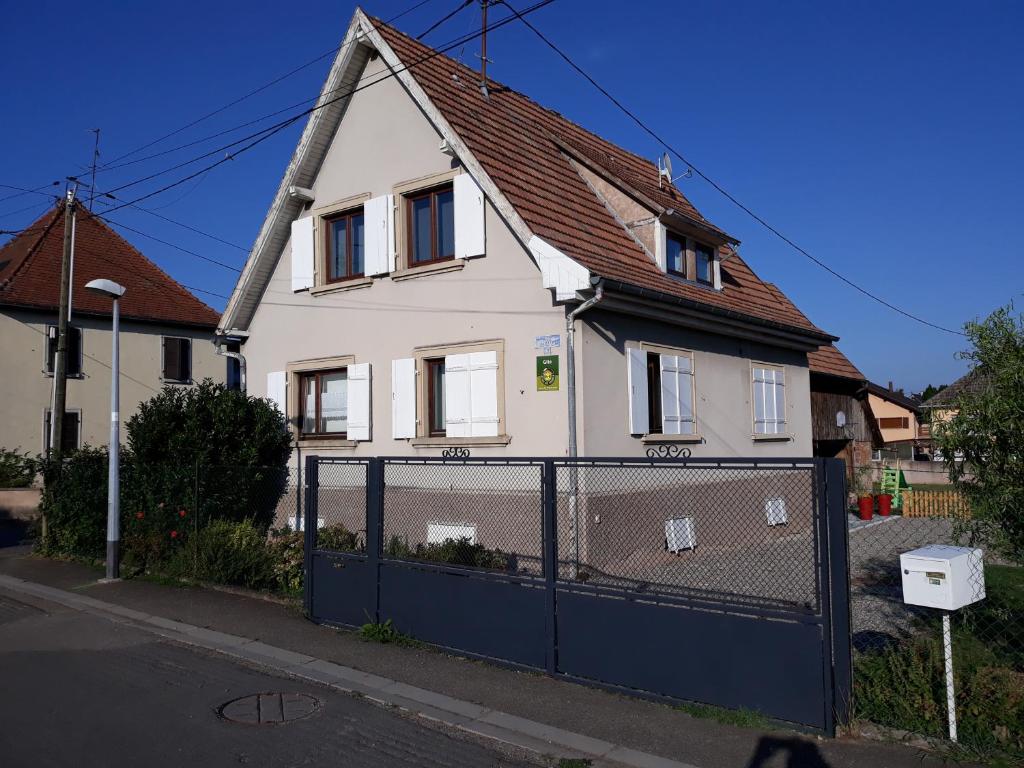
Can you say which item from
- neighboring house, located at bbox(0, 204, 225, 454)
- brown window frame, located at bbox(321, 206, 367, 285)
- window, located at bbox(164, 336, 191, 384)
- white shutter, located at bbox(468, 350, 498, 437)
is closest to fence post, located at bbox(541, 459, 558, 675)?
white shutter, located at bbox(468, 350, 498, 437)

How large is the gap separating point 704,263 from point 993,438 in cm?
1006

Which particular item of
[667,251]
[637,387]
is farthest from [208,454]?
[667,251]

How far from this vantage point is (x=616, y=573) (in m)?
7.48

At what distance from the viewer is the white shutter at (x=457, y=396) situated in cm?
1256

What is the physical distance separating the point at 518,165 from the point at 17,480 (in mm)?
19151

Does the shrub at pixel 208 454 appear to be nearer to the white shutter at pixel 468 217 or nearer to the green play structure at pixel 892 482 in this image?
the white shutter at pixel 468 217

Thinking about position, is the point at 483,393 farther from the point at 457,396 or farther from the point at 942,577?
the point at 942,577

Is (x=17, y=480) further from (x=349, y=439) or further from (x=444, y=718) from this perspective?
(x=444, y=718)

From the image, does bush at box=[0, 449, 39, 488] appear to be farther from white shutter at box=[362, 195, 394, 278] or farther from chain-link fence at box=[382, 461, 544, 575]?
chain-link fence at box=[382, 461, 544, 575]

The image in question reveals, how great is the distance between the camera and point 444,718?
629 cm

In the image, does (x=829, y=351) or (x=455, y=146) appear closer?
(x=455, y=146)

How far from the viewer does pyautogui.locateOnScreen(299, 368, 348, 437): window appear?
48.4ft

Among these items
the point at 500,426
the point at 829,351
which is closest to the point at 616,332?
the point at 500,426

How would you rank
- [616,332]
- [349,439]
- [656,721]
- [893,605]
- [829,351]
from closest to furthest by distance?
[656,721]
[893,605]
[616,332]
[349,439]
[829,351]
